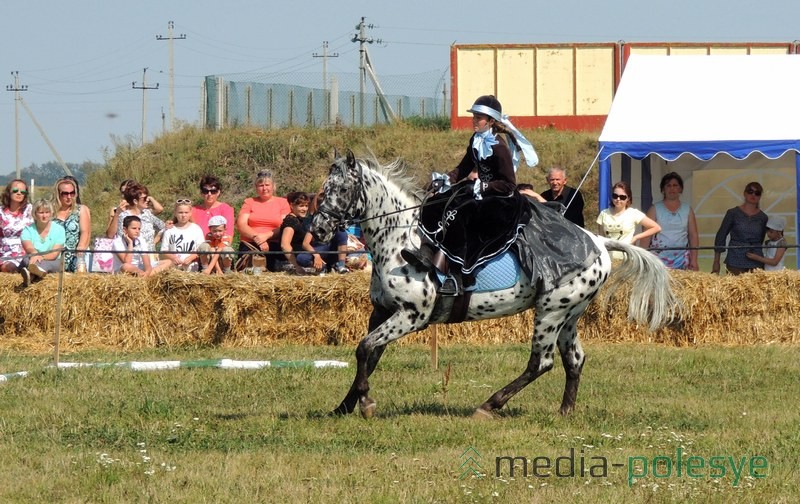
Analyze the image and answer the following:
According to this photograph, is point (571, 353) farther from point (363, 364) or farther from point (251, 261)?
point (251, 261)

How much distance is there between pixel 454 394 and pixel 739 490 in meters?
4.05

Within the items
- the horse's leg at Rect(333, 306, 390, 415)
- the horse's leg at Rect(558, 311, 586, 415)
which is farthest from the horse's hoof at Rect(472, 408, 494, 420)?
the horse's leg at Rect(333, 306, 390, 415)

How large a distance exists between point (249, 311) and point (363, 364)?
519 centimetres

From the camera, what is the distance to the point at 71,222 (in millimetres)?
14984

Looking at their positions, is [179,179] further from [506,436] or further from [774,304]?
[506,436]

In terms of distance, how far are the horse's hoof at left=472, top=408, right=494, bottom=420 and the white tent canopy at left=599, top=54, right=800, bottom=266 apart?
6902 mm

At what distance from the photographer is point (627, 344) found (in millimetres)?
14164

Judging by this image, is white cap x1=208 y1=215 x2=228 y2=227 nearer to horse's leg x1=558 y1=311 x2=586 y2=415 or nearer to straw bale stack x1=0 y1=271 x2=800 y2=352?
straw bale stack x1=0 y1=271 x2=800 y2=352

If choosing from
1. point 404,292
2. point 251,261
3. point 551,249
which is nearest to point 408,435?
point 404,292

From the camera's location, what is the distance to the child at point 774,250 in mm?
15062

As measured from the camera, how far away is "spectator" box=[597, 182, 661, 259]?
14906 mm

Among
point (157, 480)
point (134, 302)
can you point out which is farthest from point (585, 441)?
point (134, 302)

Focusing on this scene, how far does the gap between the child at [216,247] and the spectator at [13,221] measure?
2.18 m

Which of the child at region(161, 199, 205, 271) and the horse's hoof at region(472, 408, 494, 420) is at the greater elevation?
the child at region(161, 199, 205, 271)
